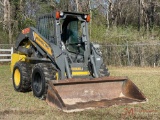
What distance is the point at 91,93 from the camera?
693 centimetres

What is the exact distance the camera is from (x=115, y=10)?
33.3 metres

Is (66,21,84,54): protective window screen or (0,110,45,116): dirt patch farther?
(66,21,84,54): protective window screen

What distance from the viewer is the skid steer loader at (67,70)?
6.68 metres

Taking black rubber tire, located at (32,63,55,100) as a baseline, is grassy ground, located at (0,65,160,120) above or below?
below

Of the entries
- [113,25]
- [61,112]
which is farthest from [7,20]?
[61,112]

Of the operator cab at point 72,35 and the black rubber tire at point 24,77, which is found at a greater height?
the operator cab at point 72,35

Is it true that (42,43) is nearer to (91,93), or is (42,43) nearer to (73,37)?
(73,37)

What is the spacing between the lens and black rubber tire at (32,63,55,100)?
23.2ft

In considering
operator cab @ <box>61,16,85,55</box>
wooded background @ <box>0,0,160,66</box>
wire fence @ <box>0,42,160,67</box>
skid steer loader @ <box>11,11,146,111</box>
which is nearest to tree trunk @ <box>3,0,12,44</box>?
wooded background @ <box>0,0,160,66</box>

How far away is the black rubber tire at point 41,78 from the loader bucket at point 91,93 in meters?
0.63

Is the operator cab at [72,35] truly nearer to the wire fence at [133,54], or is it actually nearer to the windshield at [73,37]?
the windshield at [73,37]

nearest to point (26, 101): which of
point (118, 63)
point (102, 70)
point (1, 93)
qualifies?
point (1, 93)

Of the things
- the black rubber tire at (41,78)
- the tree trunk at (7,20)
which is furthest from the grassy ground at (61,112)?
the tree trunk at (7,20)

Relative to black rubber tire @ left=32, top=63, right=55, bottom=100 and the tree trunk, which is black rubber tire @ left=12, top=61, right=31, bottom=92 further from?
the tree trunk
